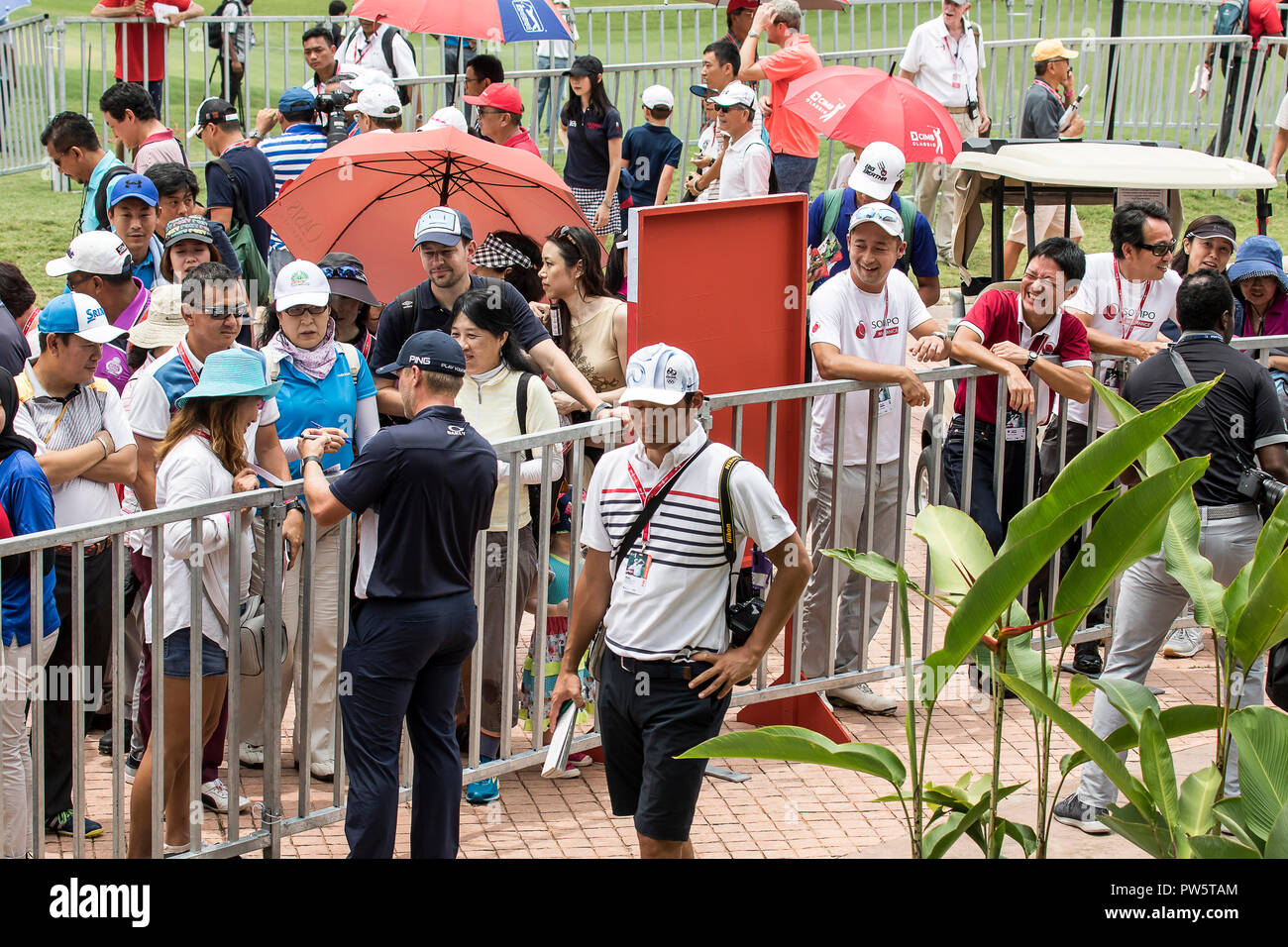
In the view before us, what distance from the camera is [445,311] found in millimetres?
7273

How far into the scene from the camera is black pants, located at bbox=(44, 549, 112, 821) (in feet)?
20.0

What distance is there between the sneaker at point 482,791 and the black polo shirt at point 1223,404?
3.07 metres

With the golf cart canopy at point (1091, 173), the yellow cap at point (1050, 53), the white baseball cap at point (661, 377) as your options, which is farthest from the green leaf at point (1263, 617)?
the yellow cap at point (1050, 53)

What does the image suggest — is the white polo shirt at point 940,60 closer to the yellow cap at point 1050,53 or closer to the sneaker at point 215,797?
the yellow cap at point 1050,53

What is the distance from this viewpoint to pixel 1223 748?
12.6 ft

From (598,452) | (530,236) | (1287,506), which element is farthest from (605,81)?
(1287,506)

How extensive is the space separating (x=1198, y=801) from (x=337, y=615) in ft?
11.2

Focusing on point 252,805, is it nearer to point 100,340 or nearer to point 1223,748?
point 100,340

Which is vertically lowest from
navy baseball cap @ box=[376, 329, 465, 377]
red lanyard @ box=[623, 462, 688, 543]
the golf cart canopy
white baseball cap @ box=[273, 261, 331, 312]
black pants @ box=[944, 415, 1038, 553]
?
black pants @ box=[944, 415, 1038, 553]

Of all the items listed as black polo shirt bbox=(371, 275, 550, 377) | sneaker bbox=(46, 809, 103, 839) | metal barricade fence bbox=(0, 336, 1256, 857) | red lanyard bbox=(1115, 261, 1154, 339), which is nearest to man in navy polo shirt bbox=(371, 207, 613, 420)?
black polo shirt bbox=(371, 275, 550, 377)

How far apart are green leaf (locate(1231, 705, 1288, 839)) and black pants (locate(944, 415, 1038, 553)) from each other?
384cm

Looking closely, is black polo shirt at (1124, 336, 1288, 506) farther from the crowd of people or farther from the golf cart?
the golf cart

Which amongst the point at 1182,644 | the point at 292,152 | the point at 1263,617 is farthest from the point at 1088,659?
the point at 292,152

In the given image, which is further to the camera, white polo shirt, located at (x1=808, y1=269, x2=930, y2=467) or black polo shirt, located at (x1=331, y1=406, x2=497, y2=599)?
white polo shirt, located at (x1=808, y1=269, x2=930, y2=467)
